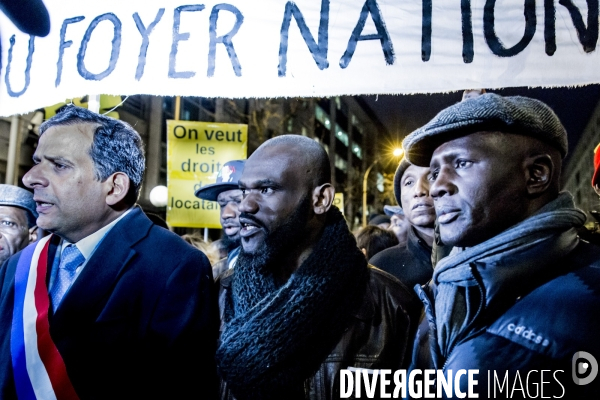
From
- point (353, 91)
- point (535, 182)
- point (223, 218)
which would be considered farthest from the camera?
point (223, 218)

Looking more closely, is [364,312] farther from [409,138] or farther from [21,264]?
[21,264]

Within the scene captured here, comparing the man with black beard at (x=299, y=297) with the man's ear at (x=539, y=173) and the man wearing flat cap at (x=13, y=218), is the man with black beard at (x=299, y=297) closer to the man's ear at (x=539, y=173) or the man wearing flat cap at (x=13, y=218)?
the man's ear at (x=539, y=173)

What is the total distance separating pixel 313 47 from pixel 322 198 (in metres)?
0.77

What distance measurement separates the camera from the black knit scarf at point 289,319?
6.68ft

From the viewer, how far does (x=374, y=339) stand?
2217mm

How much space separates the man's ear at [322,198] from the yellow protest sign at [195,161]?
13.9 feet

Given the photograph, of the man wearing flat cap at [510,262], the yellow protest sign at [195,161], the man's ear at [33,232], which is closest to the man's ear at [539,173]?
the man wearing flat cap at [510,262]

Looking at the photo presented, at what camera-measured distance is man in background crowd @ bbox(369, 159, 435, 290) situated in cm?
327

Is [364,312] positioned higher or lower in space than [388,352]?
higher

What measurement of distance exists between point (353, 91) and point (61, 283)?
5.54ft

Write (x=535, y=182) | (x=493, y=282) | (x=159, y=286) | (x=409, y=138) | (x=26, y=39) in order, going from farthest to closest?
(x=26, y=39), (x=159, y=286), (x=409, y=138), (x=535, y=182), (x=493, y=282)

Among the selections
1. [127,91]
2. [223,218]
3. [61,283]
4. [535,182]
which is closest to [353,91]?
[535,182]

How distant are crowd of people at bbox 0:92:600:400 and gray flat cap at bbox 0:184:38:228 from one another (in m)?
1.23

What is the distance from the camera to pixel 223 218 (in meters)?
4.41
